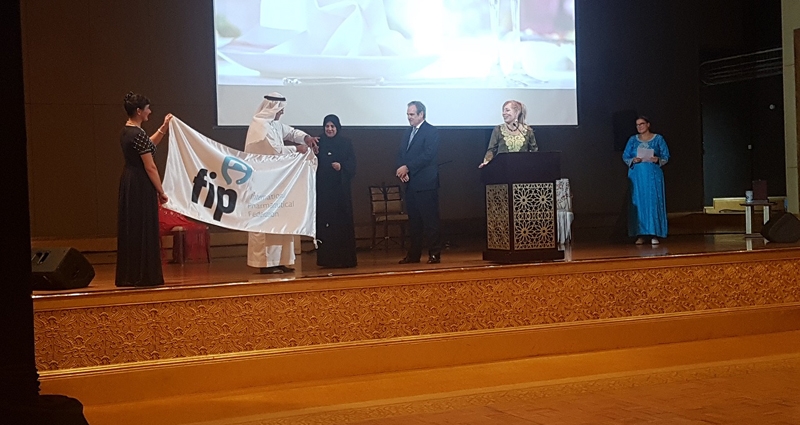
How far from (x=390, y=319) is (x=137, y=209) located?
1526 mm

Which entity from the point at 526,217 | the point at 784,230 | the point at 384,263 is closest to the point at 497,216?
the point at 526,217

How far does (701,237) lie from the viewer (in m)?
8.57

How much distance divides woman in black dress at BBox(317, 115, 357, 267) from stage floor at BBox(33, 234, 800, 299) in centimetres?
14

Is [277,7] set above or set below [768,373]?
above

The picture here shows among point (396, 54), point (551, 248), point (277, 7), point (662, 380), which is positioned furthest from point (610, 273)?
point (277, 7)

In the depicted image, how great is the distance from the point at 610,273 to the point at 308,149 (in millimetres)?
2079

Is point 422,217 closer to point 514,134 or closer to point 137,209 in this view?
point 514,134

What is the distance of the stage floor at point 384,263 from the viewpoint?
192 inches

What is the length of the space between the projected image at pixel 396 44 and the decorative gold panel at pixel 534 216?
3.06 meters

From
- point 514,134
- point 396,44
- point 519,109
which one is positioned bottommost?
point 514,134

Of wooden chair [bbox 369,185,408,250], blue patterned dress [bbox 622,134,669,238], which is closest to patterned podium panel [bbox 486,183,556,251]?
blue patterned dress [bbox 622,134,669,238]

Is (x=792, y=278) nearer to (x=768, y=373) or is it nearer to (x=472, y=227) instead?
(x=768, y=373)

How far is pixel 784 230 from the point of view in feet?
21.4

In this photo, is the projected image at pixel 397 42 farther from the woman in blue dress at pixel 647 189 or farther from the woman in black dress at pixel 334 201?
the woman in black dress at pixel 334 201
